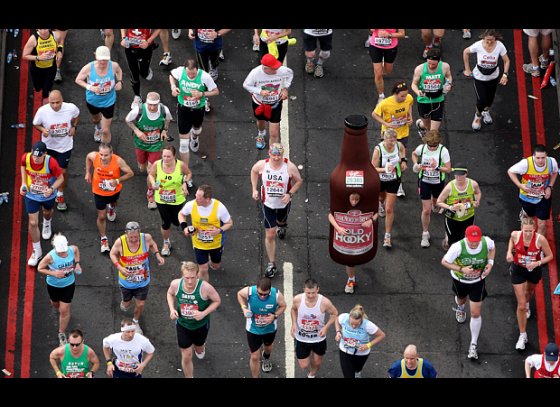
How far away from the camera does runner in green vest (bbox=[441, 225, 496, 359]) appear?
570 inches

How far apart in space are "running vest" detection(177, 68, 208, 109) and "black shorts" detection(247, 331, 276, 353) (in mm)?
4785

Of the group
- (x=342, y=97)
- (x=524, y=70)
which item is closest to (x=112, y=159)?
(x=342, y=97)

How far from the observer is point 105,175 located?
52.1 ft

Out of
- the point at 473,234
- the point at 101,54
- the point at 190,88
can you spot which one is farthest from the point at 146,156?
the point at 473,234

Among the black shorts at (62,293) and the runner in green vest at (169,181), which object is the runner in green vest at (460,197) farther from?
the black shorts at (62,293)

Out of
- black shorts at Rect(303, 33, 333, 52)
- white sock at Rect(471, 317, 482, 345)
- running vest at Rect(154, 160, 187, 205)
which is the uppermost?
black shorts at Rect(303, 33, 333, 52)

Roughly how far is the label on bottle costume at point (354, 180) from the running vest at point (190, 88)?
11.5ft

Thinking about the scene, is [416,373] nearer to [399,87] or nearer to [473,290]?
[473,290]

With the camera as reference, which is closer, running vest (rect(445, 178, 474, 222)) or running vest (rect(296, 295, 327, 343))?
running vest (rect(296, 295, 327, 343))

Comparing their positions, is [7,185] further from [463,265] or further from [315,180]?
[463,265]

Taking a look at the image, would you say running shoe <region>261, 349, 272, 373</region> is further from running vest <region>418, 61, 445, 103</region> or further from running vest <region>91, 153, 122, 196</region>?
running vest <region>418, 61, 445, 103</region>

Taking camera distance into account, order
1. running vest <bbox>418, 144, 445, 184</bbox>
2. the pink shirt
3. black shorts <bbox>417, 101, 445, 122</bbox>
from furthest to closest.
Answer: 1. the pink shirt
2. black shorts <bbox>417, 101, 445, 122</bbox>
3. running vest <bbox>418, 144, 445, 184</bbox>

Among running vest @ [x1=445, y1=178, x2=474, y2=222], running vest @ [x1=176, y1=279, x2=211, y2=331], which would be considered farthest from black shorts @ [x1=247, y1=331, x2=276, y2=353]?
running vest @ [x1=445, y1=178, x2=474, y2=222]

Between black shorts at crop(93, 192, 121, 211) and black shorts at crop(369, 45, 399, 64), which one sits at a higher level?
black shorts at crop(369, 45, 399, 64)
